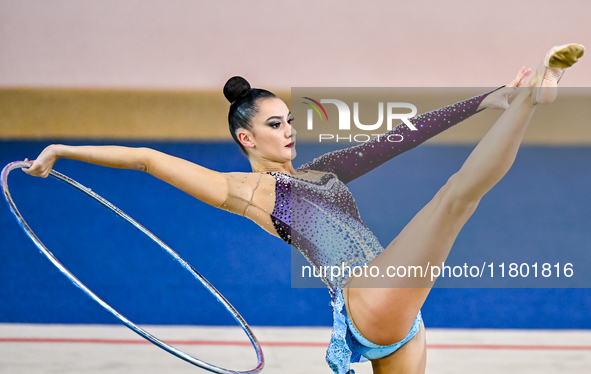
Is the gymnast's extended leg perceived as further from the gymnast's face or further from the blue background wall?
the blue background wall

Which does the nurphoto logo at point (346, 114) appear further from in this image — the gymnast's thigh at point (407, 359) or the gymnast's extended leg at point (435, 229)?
the gymnast's extended leg at point (435, 229)

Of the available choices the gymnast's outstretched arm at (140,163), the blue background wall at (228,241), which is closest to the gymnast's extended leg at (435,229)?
the gymnast's outstretched arm at (140,163)

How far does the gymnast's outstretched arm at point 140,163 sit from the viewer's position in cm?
117

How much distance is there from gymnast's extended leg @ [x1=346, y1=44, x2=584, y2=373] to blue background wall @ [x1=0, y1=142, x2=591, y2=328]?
2.00 metres

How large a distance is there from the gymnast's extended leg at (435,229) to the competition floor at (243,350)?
1527 mm

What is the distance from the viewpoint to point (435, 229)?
1.04m

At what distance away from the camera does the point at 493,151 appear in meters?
0.93

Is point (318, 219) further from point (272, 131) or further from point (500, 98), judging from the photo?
point (500, 98)

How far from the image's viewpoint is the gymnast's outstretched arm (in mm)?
1169

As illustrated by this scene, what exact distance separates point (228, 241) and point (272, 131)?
6.35ft

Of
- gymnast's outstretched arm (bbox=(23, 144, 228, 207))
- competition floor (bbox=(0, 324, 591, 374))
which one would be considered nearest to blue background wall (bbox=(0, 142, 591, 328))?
competition floor (bbox=(0, 324, 591, 374))

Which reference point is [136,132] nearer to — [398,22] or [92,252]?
[92,252]

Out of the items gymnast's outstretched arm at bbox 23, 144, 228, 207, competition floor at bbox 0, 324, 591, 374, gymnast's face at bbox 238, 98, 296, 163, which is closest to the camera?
gymnast's outstretched arm at bbox 23, 144, 228, 207

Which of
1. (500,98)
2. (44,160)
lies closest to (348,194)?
(500,98)
